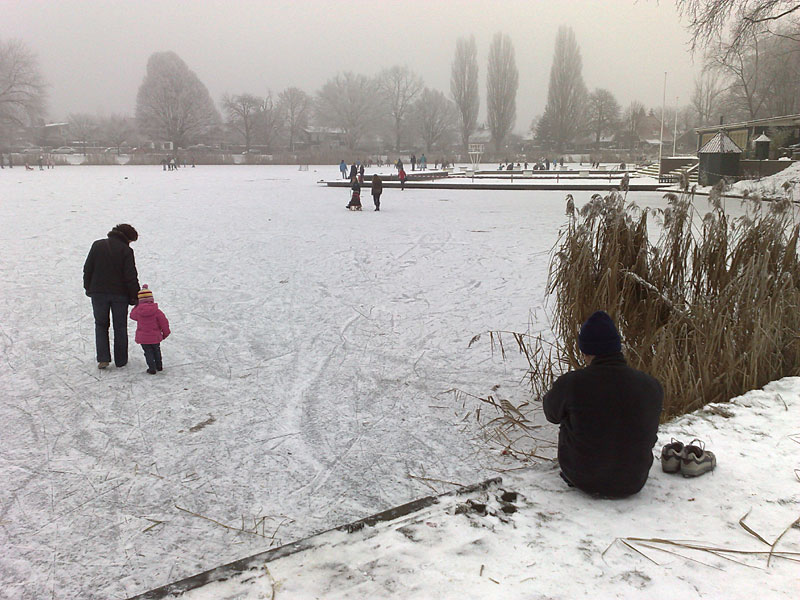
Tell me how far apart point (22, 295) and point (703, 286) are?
921 cm

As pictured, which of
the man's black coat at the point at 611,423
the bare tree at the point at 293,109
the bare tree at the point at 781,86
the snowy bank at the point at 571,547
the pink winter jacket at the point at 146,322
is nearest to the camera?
the snowy bank at the point at 571,547

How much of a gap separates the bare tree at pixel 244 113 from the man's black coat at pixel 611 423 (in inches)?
3501

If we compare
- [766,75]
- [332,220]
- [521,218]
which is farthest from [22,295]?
[766,75]

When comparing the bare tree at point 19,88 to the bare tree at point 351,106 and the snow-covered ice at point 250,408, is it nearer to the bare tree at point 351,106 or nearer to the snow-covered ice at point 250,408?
the bare tree at point 351,106

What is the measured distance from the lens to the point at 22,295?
28.9 feet

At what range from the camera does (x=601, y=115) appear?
81875 mm

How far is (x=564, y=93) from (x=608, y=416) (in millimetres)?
75694

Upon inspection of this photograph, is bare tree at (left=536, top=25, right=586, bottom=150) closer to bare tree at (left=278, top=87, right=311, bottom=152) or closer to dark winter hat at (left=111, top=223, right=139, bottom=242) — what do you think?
bare tree at (left=278, top=87, right=311, bottom=152)

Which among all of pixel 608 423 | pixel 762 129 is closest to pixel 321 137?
pixel 762 129

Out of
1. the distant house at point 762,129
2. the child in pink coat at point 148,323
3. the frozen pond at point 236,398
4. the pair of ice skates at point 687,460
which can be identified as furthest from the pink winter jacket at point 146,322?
the distant house at point 762,129

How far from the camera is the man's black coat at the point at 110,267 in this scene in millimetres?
5973

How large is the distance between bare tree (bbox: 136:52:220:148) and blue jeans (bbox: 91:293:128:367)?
3066 inches

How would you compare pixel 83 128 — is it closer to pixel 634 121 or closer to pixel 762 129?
pixel 634 121

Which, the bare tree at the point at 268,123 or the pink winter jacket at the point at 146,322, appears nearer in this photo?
the pink winter jacket at the point at 146,322
